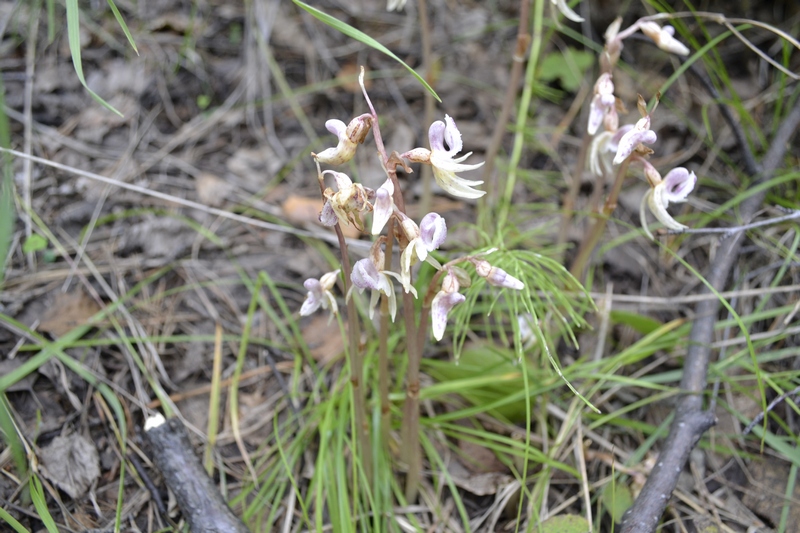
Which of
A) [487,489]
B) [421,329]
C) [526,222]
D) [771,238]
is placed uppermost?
[421,329]

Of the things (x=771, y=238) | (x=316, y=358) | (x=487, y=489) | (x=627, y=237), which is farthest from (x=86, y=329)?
(x=771, y=238)

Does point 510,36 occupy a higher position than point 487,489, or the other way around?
point 510,36

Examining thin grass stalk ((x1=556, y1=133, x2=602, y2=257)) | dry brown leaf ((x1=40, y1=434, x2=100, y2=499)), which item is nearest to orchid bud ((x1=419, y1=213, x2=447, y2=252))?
thin grass stalk ((x1=556, y1=133, x2=602, y2=257))

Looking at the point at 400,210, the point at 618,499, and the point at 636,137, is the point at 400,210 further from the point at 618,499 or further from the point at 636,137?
the point at 618,499

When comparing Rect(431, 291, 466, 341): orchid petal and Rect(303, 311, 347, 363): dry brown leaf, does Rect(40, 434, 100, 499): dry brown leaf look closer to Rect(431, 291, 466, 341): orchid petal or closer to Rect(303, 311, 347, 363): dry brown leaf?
Rect(303, 311, 347, 363): dry brown leaf

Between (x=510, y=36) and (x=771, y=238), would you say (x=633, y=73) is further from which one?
(x=771, y=238)

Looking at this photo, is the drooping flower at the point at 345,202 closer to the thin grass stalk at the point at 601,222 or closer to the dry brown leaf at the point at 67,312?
the thin grass stalk at the point at 601,222

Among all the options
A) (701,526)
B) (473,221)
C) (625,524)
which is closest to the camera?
(625,524)
